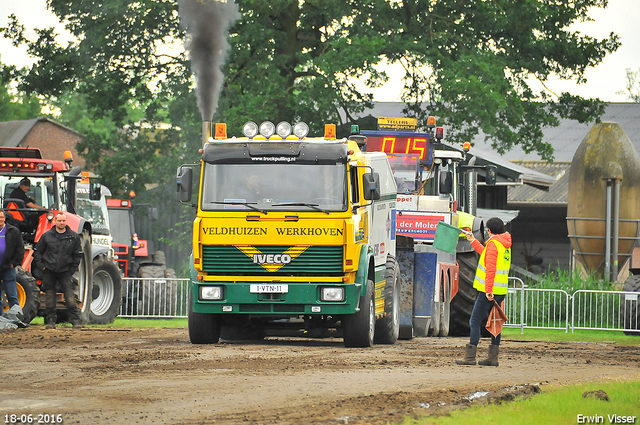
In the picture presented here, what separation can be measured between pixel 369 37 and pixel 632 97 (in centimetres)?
5986

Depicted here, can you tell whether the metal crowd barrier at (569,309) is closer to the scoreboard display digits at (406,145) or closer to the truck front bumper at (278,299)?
the scoreboard display digits at (406,145)

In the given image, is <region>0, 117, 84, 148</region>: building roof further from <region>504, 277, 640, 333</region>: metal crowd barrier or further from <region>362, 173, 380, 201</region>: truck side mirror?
<region>362, 173, 380, 201</region>: truck side mirror

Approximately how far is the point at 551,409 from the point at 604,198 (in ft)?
61.4

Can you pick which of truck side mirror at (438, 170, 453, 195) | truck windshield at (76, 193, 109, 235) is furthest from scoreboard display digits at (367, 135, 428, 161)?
truck windshield at (76, 193, 109, 235)

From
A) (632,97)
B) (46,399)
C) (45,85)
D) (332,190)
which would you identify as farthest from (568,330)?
(632,97)

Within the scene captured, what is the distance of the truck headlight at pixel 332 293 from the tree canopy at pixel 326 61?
46.7ft

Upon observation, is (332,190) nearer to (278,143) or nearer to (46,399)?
(278,143)

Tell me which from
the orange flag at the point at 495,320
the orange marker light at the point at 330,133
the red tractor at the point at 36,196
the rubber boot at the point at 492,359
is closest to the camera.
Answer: the rubber boot at the point at 492,359

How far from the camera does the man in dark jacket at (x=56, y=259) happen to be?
17.2 metres

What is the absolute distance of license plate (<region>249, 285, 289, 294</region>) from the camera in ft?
44.7

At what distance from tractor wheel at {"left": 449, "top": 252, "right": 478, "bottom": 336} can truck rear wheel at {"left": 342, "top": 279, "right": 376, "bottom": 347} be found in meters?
5.02

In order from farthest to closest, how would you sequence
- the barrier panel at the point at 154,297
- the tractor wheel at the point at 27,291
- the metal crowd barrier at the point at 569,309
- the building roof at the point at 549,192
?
the building roof at the point at 549,192 → the barrier panel at the point at 154,297 → the metal crowd barrier at the point at 569,309 → the tractor wheel at the point at 27,291

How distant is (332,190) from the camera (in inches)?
540

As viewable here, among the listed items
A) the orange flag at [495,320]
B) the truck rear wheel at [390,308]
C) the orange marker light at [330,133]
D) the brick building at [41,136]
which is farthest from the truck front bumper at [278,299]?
the brick building at [41,136]
